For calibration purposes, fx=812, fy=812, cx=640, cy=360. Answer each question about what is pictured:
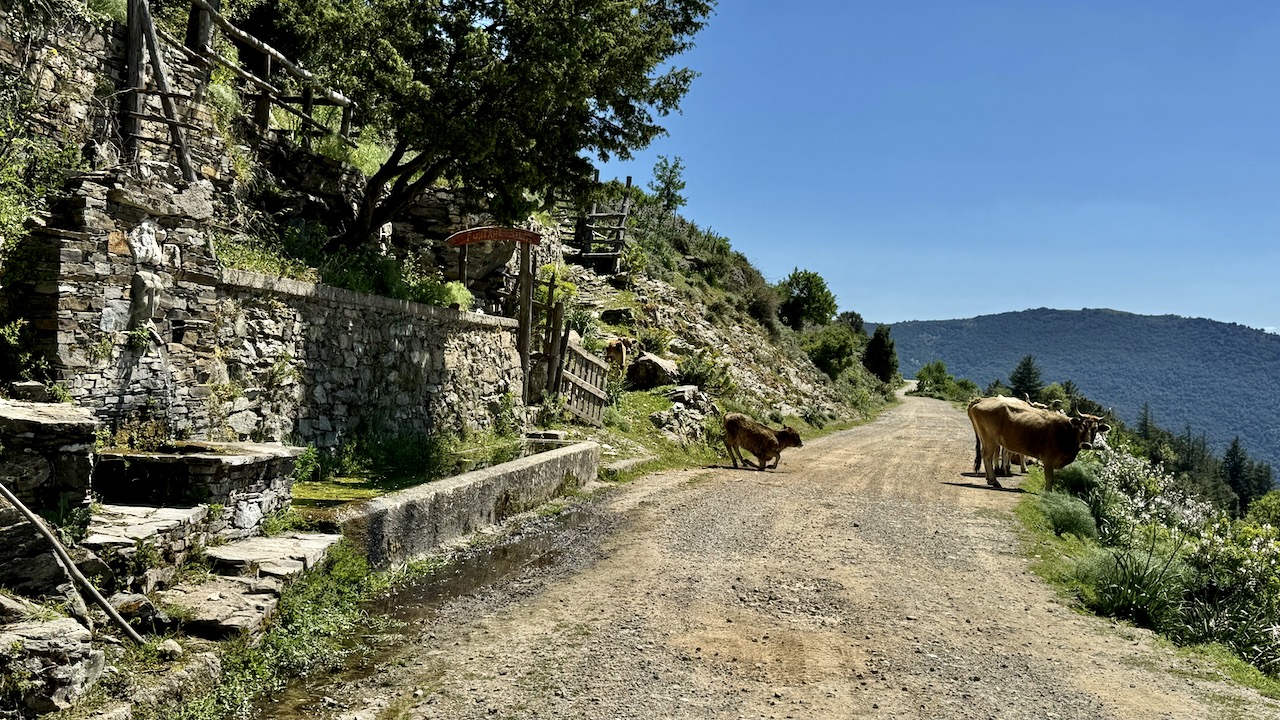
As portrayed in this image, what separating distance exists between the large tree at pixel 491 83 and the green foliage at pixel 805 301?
120ft

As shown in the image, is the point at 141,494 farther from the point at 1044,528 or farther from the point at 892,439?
the point at 892,439

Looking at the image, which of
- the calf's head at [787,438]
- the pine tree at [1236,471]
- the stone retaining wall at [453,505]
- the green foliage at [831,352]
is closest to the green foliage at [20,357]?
the stone retaining wall at [453,505]

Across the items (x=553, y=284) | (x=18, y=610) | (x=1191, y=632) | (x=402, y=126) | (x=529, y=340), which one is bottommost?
(x=1191, y=632)

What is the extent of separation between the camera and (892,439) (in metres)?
25.5

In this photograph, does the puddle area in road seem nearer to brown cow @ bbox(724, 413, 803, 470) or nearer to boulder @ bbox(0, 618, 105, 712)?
boulder @ bbox(0, 618, 105, 712)

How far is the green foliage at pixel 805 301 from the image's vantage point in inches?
1953

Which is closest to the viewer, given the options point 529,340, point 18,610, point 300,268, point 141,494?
point 18,610

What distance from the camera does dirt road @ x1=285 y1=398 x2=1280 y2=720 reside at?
515cm

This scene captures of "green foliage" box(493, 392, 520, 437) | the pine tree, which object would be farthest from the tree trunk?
the pine tree

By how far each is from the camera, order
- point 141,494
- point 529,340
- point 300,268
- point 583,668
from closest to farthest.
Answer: point 583,668 → point 141,494 → point 300,268 → point 529,340

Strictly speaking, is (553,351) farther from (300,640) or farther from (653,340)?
(300,640)

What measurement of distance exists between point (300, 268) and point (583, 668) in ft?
23.8

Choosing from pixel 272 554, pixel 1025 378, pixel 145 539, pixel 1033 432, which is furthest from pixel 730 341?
pixel 1025 378

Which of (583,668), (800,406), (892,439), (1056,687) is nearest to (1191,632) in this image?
(1056,687)
